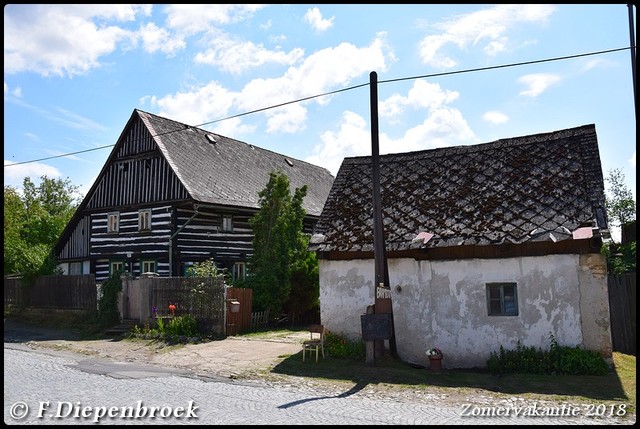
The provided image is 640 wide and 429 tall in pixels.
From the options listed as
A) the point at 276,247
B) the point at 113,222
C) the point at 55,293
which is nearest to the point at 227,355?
the point at 276,247

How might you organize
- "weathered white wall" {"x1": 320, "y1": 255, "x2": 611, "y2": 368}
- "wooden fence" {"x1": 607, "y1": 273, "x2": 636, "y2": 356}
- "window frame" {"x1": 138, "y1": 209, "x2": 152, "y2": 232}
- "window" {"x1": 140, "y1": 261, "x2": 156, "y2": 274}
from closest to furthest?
"weathered white wall" {"x1": 320, "y1": 255, "x2": 611, "y2": 368} → "wooden fence" {"x1": 607, "y1": 273, "x2": 636, "y2": 356} → "window" {"x1": 140, "y1": 261, "x2": 156, "y2": 274} → "window frame" {"x1": 138, "y1": 209, "x2": 152, "y2": 232}

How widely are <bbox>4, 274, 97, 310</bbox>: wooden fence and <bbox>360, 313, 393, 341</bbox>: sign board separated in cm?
1352

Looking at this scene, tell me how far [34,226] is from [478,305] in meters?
34.6

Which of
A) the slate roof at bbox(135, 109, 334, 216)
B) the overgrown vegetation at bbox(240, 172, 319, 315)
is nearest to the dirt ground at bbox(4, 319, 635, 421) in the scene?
the overgrown vegetation at bbox(240, 172, 319, 315)

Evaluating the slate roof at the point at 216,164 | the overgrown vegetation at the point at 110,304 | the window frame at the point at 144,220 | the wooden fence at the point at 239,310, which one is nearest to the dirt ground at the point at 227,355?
the wooden fence at the point at 239,310

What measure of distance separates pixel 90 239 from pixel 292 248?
12156 millimetres

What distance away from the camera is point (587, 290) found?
38.3 ft

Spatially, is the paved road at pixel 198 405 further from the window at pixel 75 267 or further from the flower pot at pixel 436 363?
the window at pixel 75 267

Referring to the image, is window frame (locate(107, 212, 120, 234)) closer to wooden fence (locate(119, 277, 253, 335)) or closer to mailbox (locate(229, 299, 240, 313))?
wooden fence (locate(119, 277, 253, 335))

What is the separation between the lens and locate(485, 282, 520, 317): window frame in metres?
12.4

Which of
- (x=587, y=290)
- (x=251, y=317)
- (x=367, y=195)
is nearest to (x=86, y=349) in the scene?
(x=251, y=317)

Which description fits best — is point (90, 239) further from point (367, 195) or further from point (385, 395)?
point (385, 395)

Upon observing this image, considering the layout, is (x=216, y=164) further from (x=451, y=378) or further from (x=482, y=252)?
(x=451, y=378)

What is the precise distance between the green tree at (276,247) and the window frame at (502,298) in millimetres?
9257
